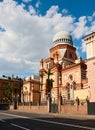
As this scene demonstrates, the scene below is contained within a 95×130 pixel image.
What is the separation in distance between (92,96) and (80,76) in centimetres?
1717

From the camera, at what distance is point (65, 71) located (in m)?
70.5

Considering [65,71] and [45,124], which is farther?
[65,71]

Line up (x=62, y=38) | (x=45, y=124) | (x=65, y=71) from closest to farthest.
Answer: (x=45, y=124)
(x=65, y=71)
(x=62, y=38)

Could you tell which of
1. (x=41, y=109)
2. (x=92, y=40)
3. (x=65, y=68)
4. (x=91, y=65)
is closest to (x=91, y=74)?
(x=91, y=65)

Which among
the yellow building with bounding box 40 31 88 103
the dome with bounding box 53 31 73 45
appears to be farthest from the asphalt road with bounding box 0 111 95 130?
the dome with bounding box 53 31 73 45

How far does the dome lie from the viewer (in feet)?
271

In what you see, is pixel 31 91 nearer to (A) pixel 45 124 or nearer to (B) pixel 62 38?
(B) pixel 62 38

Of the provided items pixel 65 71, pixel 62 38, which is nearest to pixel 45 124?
pixel 65 71

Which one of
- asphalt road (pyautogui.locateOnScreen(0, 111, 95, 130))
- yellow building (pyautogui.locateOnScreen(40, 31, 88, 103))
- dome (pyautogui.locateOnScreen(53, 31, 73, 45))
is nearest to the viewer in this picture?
asphalt road (pyautogui.locateOnScreen(0, 111, 95, 130))

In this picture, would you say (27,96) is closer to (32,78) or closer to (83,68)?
(32,78)

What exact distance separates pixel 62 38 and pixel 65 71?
16.3 metres

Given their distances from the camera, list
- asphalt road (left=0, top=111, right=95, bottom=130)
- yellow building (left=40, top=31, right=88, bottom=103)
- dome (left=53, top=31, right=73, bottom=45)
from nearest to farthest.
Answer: asphalt road (left=0, top=111, right=95, bottom=130), yellow building (left=40, top=31, right=88, bottom=103), dome (left=53, top=31, right=73, bottom=45)

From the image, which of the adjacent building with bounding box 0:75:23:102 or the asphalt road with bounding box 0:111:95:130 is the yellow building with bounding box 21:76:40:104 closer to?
the adjacent building with bounding box 0:75:23:102

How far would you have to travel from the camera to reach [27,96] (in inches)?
3556
